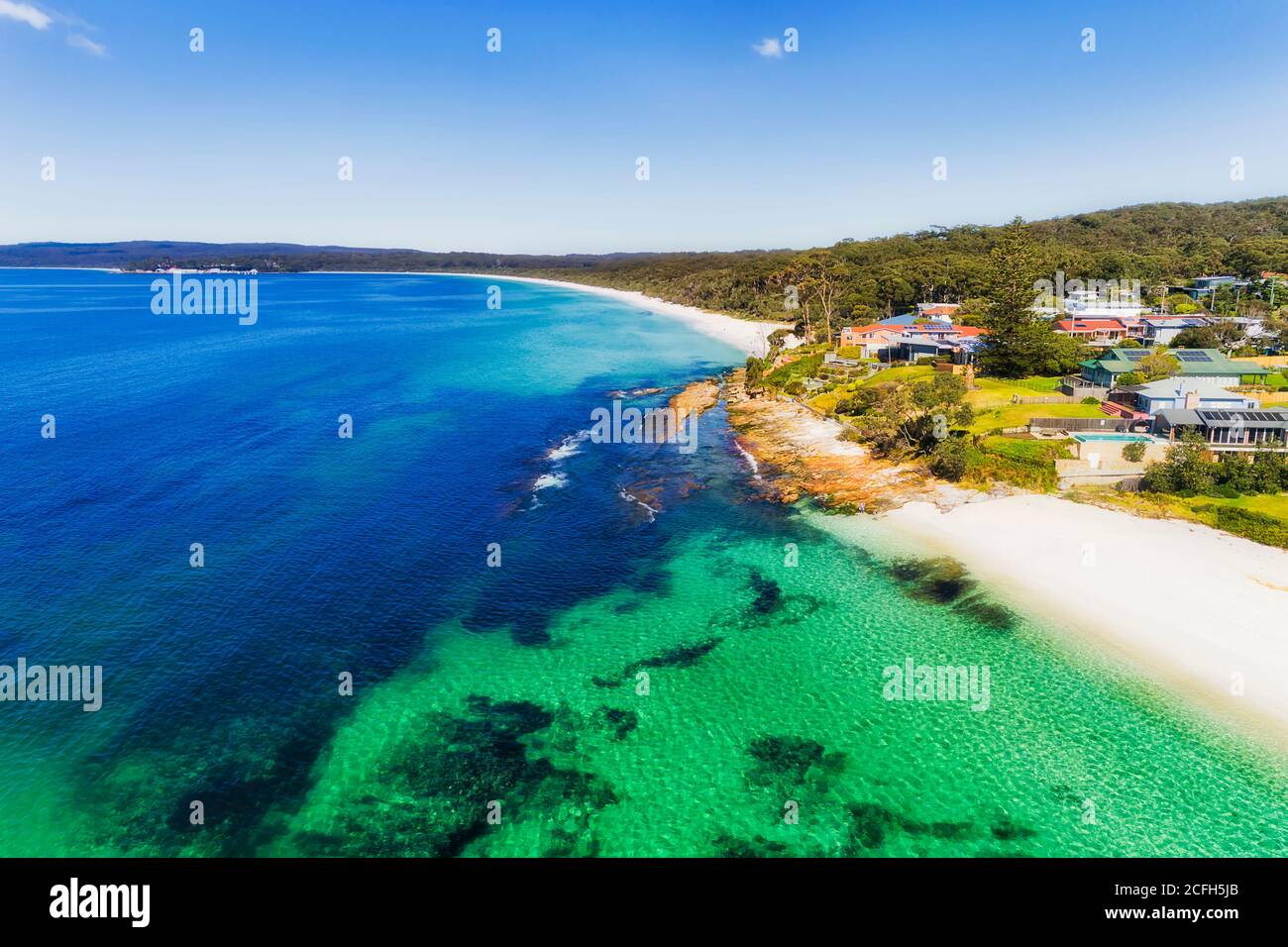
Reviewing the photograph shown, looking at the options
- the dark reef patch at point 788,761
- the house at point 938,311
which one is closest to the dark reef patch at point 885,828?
the dark reef patch at point 788,761

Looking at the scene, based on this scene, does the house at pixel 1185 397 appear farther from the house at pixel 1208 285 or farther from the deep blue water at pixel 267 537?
the house at pixel 1208 285

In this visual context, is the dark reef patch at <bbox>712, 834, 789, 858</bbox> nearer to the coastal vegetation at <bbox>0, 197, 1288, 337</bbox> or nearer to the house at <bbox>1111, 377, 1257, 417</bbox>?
the house at <bbox>1111, 377, 1257, 417</bbox>

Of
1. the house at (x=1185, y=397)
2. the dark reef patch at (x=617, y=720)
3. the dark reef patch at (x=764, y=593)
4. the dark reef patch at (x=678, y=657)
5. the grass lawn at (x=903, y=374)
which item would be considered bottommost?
the dark reef patch at (x=617, y=720)

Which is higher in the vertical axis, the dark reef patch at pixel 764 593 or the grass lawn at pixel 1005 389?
the grass lawn at pixel 1005 389

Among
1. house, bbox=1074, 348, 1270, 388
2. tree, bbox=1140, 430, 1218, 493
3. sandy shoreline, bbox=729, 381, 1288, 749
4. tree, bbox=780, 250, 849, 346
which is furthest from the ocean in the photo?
tree, bbox=780, 250, 849, 346

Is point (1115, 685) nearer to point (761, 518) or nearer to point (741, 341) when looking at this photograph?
point (761, 518)

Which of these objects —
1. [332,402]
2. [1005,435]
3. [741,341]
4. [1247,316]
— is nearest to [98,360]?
[332,402]

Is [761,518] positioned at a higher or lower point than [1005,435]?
lower
